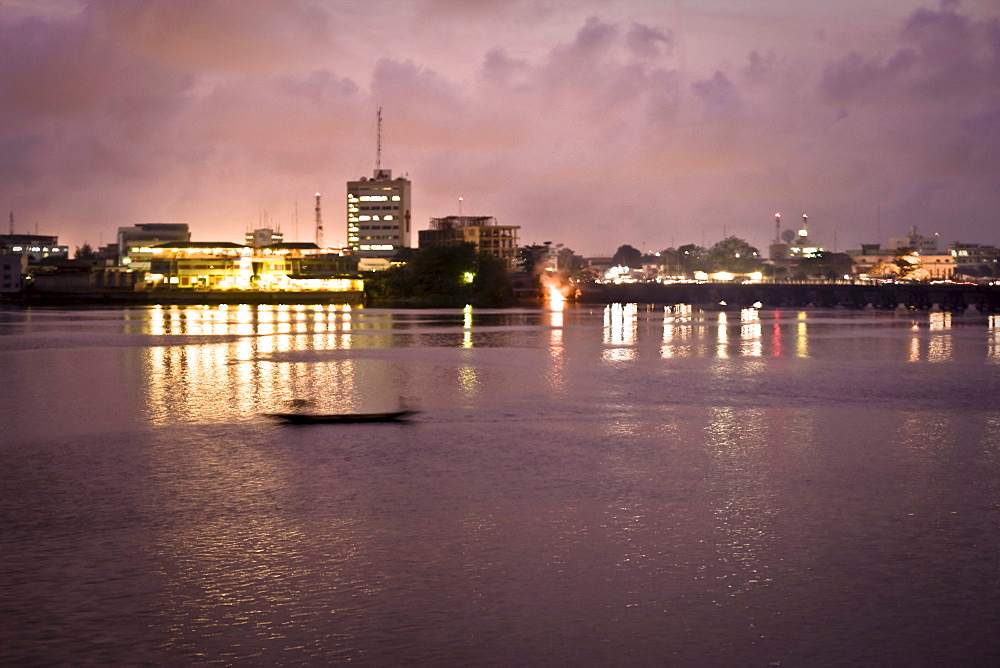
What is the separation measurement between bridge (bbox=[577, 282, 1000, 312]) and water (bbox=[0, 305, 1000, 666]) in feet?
384

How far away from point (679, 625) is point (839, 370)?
3477cm

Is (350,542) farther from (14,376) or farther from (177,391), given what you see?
(14,376)

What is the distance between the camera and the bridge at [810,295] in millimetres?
140750

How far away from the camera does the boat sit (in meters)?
27.5

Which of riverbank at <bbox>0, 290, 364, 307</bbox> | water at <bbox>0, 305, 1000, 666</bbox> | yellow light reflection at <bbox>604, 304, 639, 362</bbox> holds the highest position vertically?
riverbank at <bbox>0, 290, 364, 307</bbox>

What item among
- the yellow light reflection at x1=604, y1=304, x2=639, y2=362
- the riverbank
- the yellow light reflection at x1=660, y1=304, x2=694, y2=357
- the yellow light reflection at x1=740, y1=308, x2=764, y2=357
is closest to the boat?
the yellow light reflection at x1=604, y1=304, x2=639, y2=362

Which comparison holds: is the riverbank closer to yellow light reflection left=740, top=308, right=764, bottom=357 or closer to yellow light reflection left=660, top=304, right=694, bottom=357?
yellow light reflection left=660, top=304, right=694, bottom=357

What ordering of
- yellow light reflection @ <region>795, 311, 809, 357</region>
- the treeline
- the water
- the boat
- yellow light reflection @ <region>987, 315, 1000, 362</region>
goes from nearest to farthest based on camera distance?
1. the water
2. the boat
3. yellow light reflection @ <region>987, 315, 1000, 362</region>
4. yellow light reflection @ <region>795, 311, 809, 357</region>
5. the treeline

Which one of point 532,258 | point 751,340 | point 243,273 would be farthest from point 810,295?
→ point 751,340

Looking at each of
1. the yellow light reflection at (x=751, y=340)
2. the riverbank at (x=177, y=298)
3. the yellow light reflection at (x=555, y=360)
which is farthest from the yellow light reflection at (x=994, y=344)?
the riverbank at (x=177, y=298)

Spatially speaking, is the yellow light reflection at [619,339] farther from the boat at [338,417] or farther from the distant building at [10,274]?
the distant building at [10,274]

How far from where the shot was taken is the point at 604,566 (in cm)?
1330

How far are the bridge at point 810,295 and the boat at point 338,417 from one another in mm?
123997

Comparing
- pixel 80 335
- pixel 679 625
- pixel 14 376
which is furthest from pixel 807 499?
pixel 80 335
